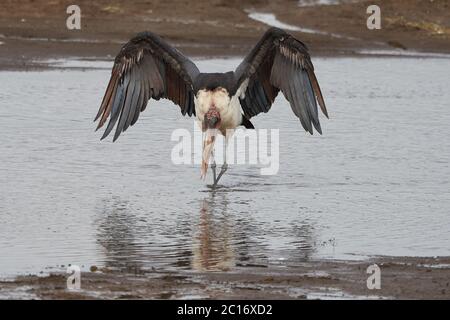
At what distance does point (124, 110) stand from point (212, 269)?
3.58 metres

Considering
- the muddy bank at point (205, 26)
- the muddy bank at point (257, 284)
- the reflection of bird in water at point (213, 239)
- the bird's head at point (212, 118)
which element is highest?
the muddy bank at point (205, 26)

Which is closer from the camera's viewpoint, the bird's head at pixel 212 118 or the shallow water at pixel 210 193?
the shallow water at pixel 210 193

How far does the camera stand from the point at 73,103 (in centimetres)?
1800

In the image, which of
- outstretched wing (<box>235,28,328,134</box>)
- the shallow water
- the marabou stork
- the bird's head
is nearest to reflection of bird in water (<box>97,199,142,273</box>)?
the shallow water

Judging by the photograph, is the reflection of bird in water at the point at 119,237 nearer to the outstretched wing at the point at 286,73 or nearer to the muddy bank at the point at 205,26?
the outstretched wing at the point at 286,73

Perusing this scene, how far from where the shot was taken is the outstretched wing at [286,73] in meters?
11.2

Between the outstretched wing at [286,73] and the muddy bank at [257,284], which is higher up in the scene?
the outstretched wing at [286,73]

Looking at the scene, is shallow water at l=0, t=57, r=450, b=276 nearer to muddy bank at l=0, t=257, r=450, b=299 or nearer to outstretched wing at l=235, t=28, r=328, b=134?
muddy bank at l=0, t=257, r=450, b=299

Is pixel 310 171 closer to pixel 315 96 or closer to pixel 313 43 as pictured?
pixel 315 96

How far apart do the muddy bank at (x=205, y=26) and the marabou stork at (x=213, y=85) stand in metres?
10.9

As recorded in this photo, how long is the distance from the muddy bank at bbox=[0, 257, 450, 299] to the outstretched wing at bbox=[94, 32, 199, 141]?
3586 mm

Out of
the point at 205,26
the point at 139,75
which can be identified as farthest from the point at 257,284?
the point at 205,26

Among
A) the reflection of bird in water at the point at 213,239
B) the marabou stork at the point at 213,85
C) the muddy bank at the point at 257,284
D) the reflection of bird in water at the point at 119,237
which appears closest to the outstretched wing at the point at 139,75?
the marabou stork at the point at 213,85

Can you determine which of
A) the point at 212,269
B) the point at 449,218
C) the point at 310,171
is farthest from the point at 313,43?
the point at 212,269
